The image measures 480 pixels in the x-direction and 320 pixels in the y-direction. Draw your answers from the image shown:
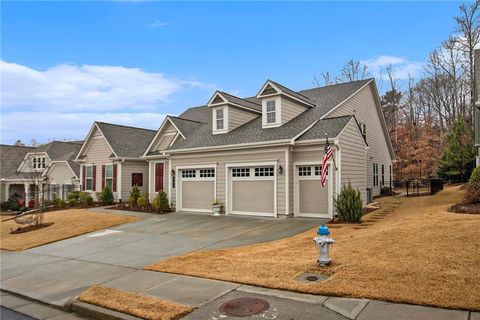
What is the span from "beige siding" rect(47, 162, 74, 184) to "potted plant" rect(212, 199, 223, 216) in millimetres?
17800

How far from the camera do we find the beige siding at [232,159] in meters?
15.0

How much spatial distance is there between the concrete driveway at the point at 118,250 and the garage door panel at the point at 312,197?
2.44 ft

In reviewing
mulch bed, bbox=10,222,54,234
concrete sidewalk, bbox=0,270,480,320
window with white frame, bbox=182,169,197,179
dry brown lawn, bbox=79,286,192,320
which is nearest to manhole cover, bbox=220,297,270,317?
concrete sidewalk, bbox=0,270,480,320

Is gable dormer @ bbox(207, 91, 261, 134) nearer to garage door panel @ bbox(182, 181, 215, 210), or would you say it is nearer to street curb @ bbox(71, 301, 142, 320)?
garage door panel @ bbox(182, 181, 215, 210)

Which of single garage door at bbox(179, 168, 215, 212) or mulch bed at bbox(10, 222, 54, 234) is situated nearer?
mulch bed at bbox(10, 222, 54, 234)

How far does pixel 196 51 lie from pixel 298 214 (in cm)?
1075

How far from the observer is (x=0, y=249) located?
13.3 meters

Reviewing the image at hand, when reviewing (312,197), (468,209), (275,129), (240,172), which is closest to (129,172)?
(240,172)

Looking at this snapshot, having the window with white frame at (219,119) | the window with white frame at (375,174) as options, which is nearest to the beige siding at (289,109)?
the window with white frame at (219,119)

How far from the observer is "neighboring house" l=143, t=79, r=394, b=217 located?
14.7 meters

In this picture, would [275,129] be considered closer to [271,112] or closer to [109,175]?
[271,112]

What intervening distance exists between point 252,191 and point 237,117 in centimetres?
532

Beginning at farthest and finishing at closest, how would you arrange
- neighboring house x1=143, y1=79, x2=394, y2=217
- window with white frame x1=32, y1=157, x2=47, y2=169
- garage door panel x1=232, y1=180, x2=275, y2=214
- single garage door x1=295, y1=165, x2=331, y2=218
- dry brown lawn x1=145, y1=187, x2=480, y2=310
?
1. window with white frame x1=32, y1=157, x2=47, y2=169
2. garage door panel x1=232, y1=180, x2=275, y2=214
3. neighboring house x1=143, y1=79, x2=394, y2=217
4. single garage door x1=295, y1=165, x2=331, y2=218
5. dry brown lawn x1=145, y1=187, x2=480, y2=310

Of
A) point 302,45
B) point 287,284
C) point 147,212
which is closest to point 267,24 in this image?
point 302,45
